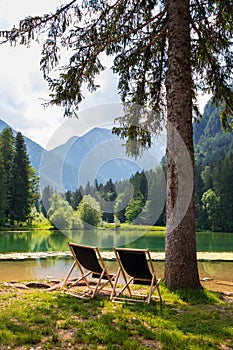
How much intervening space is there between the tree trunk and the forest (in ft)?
5.48

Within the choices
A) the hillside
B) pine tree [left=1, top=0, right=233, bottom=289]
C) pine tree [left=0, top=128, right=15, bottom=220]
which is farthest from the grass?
the hillside

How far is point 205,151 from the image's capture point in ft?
417

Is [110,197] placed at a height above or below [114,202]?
above

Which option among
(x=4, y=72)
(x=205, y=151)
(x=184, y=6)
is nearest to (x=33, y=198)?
(x=4, y=72)

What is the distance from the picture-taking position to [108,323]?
3.81 meters

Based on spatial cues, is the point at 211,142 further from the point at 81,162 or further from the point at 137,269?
the point at 137,269

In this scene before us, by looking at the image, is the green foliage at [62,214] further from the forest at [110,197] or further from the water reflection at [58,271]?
the water reflection at [58,271]

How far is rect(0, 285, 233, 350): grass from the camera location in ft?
10.6

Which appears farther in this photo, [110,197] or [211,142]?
[211,142]

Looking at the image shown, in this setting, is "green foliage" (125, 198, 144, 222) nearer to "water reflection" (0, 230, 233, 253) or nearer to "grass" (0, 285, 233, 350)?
"water reflection" (0, 230, 233, 253)

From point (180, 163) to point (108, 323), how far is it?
315 cm

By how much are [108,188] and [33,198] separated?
126ft

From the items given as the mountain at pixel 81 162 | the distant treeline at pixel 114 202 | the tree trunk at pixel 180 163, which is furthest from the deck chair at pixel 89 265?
the distant treeline at pixel 114 202

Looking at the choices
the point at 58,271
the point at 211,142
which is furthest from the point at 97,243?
the point at 211,142
